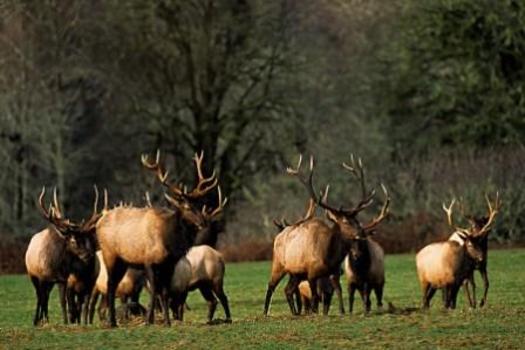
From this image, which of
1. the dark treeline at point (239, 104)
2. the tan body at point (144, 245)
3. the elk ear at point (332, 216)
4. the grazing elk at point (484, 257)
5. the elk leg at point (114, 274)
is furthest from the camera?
the dark treeline at point (239, 104)

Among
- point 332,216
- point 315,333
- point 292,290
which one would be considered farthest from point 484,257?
point 315,333

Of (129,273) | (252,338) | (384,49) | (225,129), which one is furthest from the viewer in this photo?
(384,49)

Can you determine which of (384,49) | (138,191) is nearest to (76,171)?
(138,191)

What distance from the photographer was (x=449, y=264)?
28.5 meters

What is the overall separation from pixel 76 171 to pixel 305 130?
1003cm

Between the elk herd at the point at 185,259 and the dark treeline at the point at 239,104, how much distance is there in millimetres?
30550

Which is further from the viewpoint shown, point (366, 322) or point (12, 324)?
point (12, 324)

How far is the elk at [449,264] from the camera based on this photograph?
2844 cm

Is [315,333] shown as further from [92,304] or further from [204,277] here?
[92,304]

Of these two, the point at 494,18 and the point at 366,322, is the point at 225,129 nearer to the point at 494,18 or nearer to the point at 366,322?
the point at 494,18

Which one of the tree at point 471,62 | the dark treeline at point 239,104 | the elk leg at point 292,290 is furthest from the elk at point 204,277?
the tree at point 471,62

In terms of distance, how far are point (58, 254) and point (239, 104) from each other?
38.8m

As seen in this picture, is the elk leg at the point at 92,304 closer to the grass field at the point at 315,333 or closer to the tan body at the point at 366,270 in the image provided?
the grass field at the point at 315,333

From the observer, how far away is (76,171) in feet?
214
